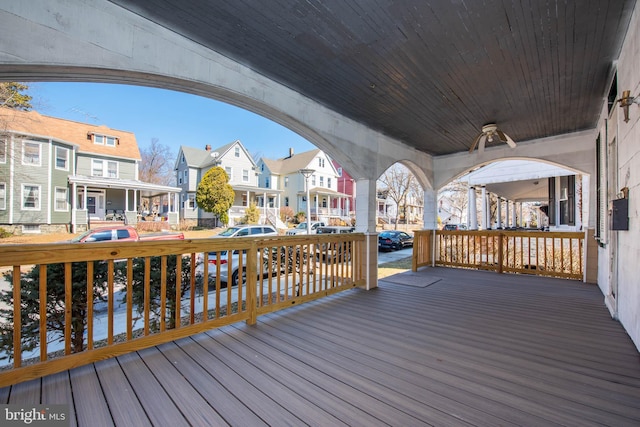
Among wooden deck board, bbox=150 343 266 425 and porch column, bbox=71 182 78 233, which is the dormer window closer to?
porch column, bbox=71 182 78 233

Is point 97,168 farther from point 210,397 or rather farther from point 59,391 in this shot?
point 210,397

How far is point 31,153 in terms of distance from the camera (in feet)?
35.7

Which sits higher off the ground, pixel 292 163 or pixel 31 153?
pixel 292 163

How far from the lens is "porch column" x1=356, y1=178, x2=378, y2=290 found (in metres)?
4.69

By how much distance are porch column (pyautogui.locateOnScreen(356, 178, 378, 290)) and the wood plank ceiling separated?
1.26 m

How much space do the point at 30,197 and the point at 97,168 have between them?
9.81 ft

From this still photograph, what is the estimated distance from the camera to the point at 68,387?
1.80m

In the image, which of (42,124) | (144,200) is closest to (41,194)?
(42,124)

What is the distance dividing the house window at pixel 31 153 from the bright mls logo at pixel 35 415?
13.3 m

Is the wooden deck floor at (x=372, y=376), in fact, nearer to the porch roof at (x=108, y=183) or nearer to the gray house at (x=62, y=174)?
the gray house at (x=62, y=174)

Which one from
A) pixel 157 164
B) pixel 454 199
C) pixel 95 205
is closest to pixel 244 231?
pixel 95 205

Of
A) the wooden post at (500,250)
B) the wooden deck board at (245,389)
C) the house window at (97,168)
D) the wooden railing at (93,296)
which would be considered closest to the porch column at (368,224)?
the wooden railing at (93,296)

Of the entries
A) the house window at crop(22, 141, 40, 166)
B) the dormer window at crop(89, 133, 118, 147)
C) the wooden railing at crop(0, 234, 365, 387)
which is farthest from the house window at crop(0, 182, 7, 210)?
the wooden railing at crop(0, 234, 365, 387)

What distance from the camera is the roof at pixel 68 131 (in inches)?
351
